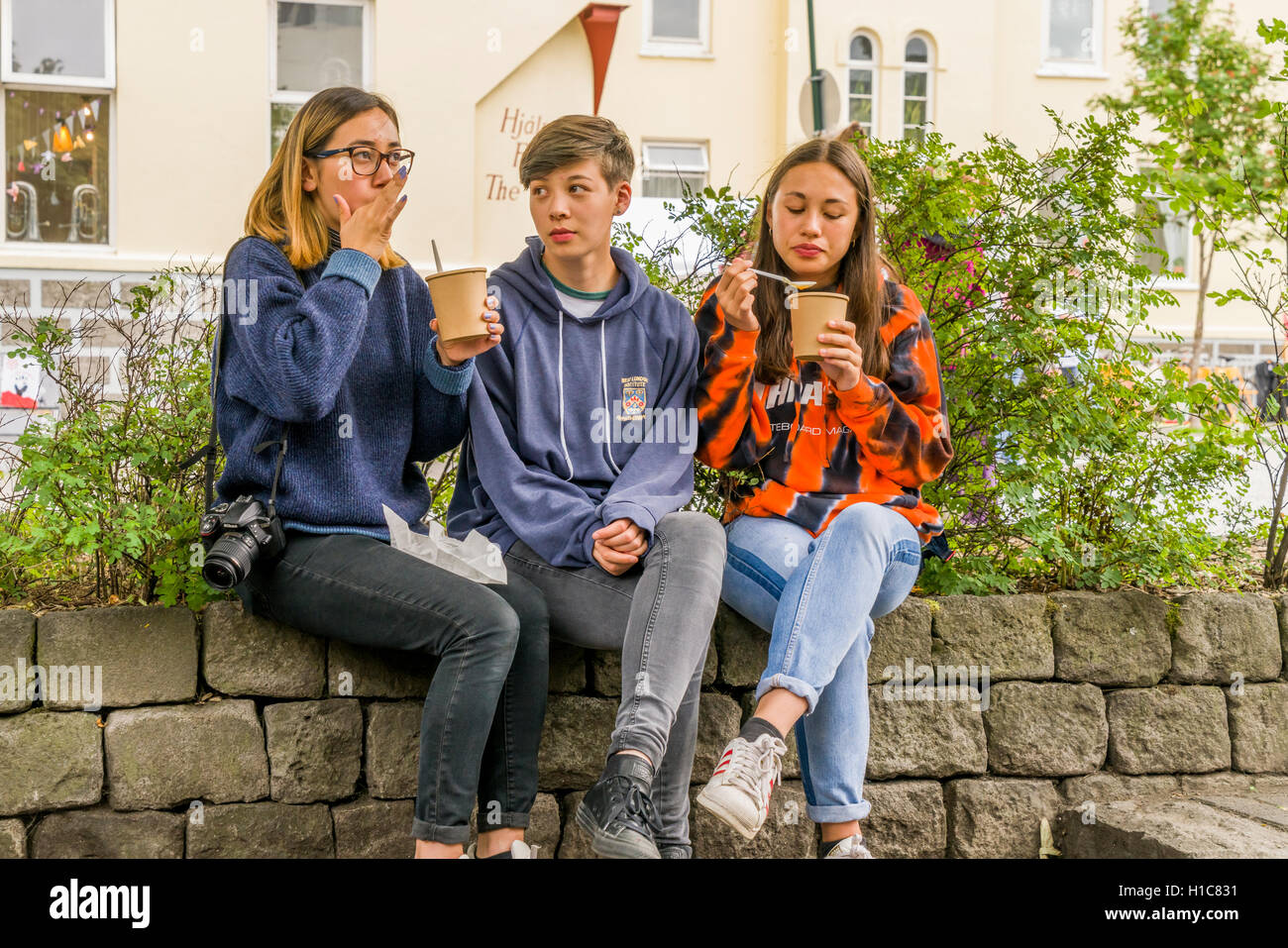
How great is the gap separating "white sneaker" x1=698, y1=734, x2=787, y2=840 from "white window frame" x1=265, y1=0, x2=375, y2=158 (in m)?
9.91

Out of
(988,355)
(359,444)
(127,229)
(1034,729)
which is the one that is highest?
(127,229)

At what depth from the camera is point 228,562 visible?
2449 millimetres

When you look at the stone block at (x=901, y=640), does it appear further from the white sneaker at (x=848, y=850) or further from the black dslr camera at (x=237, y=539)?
the black dslr camera at (x=237, y=539)

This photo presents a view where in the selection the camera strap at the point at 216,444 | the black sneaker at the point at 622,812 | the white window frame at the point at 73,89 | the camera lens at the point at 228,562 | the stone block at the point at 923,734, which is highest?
the white window frame at the point at 73,89

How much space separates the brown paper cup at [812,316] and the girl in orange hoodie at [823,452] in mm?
23

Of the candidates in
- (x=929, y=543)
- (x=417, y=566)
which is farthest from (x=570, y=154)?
(x=929, y=543)

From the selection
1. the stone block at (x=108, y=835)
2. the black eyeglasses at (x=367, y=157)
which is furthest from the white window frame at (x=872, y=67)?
the stone block at (x=108, y=835)

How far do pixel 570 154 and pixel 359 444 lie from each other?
849 millimetres

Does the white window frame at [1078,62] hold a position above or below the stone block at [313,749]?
above

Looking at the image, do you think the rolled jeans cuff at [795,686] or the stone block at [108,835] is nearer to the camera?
the rolled jeans cuff at [795,686]

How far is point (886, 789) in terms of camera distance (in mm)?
3289

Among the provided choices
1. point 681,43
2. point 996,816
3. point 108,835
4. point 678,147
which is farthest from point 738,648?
point 681,43

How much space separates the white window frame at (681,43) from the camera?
44.5 feet
